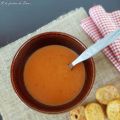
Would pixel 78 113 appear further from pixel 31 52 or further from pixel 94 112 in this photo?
pixel 31 52

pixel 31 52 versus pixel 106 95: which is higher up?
pixel 31 52

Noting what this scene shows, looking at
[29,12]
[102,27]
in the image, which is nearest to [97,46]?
[102,27]

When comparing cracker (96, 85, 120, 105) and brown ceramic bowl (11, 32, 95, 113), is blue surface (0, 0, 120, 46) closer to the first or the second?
brown ceramic bowl (11, 32, 95, 113)

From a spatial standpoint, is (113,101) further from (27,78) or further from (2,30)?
(2,30)

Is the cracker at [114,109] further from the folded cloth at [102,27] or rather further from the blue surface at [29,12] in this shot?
the blue surface at [29,12]

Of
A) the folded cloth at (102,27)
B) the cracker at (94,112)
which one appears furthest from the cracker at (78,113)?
the folded cloth at (102,27)

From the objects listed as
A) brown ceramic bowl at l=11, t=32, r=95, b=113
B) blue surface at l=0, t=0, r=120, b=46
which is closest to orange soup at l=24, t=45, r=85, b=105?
brown ceramic bowl at l=11, t=32, r=95, b=113

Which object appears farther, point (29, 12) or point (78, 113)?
point (29, 12)
